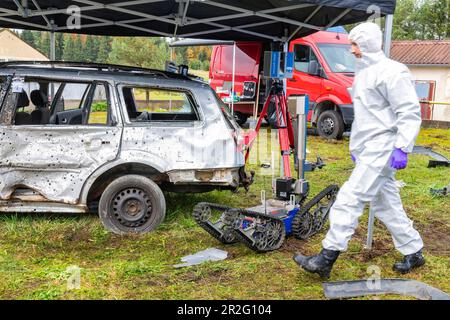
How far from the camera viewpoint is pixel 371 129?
12.4 feet

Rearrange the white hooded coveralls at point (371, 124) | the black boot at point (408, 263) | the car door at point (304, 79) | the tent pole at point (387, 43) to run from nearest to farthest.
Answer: the white hooded coveralls at point (371, 124), the black boot at point (408, 263), the tent pole at point (387, 43), the car door at point (304, 79)

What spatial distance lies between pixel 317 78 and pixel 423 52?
518 inches

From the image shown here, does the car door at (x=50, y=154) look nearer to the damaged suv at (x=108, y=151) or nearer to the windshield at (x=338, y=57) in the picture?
the damaged suv at (x=108, y=151)

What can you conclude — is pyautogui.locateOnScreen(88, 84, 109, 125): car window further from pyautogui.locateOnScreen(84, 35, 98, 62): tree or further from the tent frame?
pyautogui.locateOnScreen(84, 35, 98, 62): tree

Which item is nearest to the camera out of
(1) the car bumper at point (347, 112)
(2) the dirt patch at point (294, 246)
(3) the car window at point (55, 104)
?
(2) the dirt patch at point (294, 246)

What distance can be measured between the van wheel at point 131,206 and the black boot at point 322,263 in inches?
64.8

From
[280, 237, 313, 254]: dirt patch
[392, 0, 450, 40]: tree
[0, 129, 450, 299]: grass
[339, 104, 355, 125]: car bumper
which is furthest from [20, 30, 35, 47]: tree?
[280, 237, 313, 254]: dirt patch

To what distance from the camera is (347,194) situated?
3785 mm

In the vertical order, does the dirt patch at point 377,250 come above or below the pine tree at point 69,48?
below

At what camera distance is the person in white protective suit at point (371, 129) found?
3611 mm

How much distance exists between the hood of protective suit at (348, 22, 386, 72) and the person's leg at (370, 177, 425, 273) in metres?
0.98

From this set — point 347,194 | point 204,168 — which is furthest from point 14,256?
point 347,194

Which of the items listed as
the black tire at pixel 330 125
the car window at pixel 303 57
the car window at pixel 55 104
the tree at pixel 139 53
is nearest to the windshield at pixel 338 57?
the car window at pixel 303 57

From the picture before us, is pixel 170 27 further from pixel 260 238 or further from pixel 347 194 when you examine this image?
pixel 347 194
